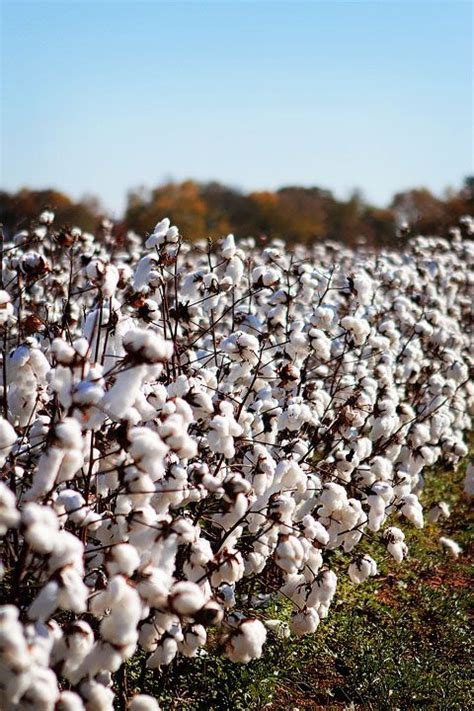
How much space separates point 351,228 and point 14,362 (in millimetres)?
39184

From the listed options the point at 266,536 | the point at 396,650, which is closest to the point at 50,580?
the point at 266,536

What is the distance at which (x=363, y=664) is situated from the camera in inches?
153

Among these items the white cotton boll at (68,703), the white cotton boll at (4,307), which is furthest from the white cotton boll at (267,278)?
the white cotton boll at (68,703)

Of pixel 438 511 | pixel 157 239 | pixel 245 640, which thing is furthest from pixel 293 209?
pixel 245 640

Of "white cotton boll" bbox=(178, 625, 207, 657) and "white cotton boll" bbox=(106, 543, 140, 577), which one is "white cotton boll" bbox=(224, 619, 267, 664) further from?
"white cotton boll" bbox=(106, 543, 140, 577)

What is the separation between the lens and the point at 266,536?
3.35 m

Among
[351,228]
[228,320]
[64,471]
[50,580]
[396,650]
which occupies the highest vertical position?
[64,471]

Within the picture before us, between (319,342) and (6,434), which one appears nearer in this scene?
(6,434)

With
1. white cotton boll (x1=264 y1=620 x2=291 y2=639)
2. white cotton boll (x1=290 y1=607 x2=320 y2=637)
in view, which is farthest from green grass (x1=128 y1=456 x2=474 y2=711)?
white cotton boll (x1=290 y1=607 x2=320 y2=637)

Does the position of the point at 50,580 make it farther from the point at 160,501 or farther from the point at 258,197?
the point at 258,197

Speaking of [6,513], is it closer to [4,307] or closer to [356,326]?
[4,307]

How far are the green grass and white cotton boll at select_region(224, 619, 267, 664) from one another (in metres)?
0.76

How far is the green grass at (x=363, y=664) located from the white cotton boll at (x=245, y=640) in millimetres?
761

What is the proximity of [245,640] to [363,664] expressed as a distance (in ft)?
5.33
